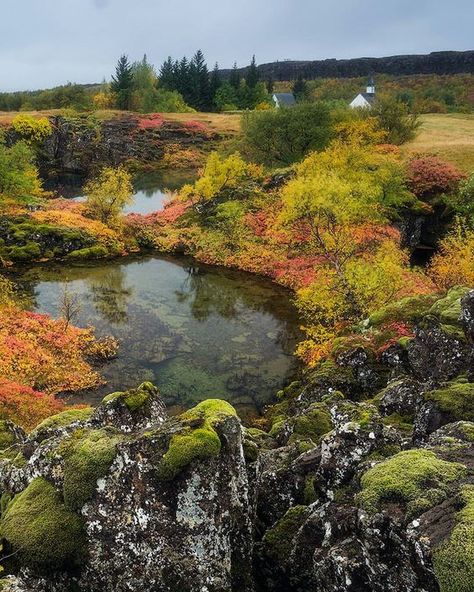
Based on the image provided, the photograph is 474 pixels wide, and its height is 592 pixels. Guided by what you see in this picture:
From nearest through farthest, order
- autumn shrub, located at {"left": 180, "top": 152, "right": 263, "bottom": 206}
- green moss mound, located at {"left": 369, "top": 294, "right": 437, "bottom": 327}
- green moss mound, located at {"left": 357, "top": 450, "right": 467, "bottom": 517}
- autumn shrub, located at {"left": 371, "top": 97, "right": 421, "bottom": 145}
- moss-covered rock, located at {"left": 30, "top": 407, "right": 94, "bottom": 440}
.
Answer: green moss mound, located at {"left": 357, "top": 450, "right": 467, "bottom": 517}, moss-covered rock, located at {"left": 30, "top": 407, "right": 94, "bottom": 440}, green moss mound, located at {"left": 369, "top": 294, "right": 437, "bottom": 327}, autumn shrub, located at {"left": 180, "top": 152, "right": 263, "bottom": 206}, autumn shrub, located at {"left": 371, "top": 97, "right": 421, "bottom": 145}

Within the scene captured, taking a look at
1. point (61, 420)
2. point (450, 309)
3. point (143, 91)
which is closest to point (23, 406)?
point (61, 420)

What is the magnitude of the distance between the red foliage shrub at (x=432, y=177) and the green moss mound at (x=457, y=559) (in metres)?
55.0

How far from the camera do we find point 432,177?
57.3 metres

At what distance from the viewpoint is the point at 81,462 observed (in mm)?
10617

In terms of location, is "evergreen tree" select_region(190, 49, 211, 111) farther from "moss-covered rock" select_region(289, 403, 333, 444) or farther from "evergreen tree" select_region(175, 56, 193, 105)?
"moss-covered rock" select_region(289, 403, 333, 444)

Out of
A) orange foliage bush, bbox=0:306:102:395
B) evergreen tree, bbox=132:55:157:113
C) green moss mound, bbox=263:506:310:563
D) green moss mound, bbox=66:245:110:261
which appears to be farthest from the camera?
evergreen tree, bbox=132:55:157:113

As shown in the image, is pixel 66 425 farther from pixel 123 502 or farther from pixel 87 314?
pixel 87 314

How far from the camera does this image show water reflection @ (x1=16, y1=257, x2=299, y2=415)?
2962cm

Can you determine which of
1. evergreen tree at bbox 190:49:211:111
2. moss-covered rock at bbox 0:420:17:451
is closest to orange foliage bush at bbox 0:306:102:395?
moss-covered rock at bbox 0:420:17:451

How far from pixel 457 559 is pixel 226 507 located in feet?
15.8

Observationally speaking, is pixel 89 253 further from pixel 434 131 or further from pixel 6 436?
pixel 434 131

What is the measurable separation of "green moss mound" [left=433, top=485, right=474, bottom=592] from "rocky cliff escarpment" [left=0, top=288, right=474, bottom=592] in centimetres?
4

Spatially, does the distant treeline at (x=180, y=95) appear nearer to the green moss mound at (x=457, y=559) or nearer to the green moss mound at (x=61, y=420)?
the green moss mound at (x=61, y=420)

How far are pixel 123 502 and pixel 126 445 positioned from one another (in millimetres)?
1126
